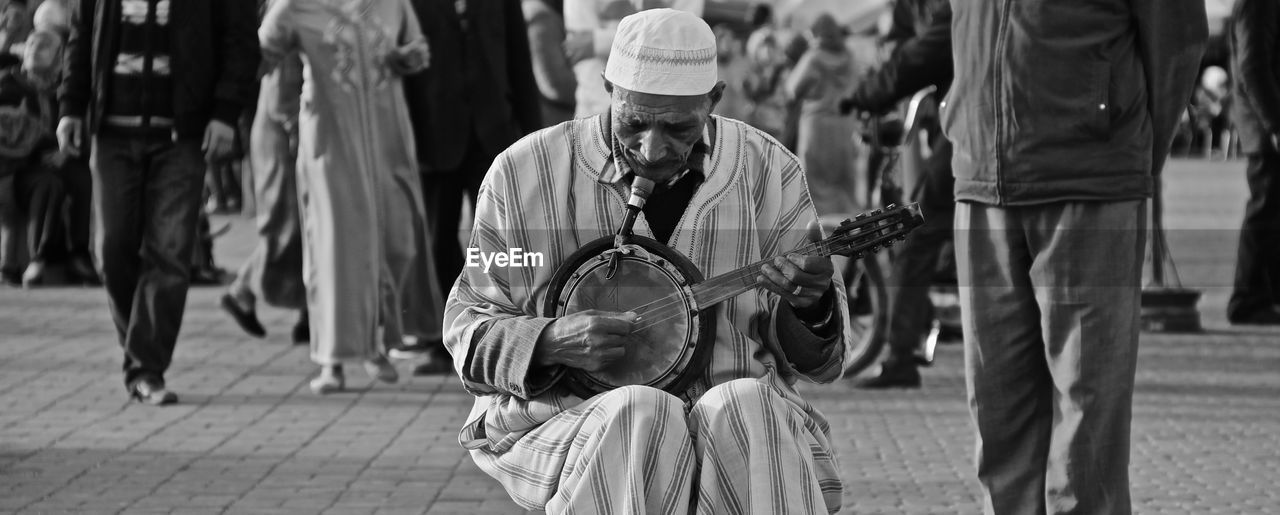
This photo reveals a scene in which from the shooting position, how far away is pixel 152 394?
8.23 metres

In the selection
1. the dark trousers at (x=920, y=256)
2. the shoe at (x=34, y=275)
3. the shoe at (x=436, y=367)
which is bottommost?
the shoe at (x=34, y=275)

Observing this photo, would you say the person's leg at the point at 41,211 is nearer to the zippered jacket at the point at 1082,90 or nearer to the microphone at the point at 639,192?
the zippered jacket at the point at 1082,90

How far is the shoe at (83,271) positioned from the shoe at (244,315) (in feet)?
11.7

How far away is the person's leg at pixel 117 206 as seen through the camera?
26.8 ft

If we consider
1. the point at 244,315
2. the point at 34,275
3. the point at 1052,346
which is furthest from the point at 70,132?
the point at 34,275

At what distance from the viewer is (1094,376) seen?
4.84m

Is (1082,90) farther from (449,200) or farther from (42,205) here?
(42,205)

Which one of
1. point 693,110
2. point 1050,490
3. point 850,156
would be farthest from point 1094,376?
point 850,156

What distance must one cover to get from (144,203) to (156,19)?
79cm

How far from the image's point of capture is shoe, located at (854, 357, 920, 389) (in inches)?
352

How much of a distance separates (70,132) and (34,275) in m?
5.93

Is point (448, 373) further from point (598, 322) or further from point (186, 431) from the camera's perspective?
point (598, 322)

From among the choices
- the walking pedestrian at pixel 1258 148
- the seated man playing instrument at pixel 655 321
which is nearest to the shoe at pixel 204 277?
the walking pedestrian at pixel 1258 148

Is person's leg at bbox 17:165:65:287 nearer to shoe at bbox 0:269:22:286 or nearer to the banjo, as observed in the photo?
shoe at bbox 0:269:22:286
